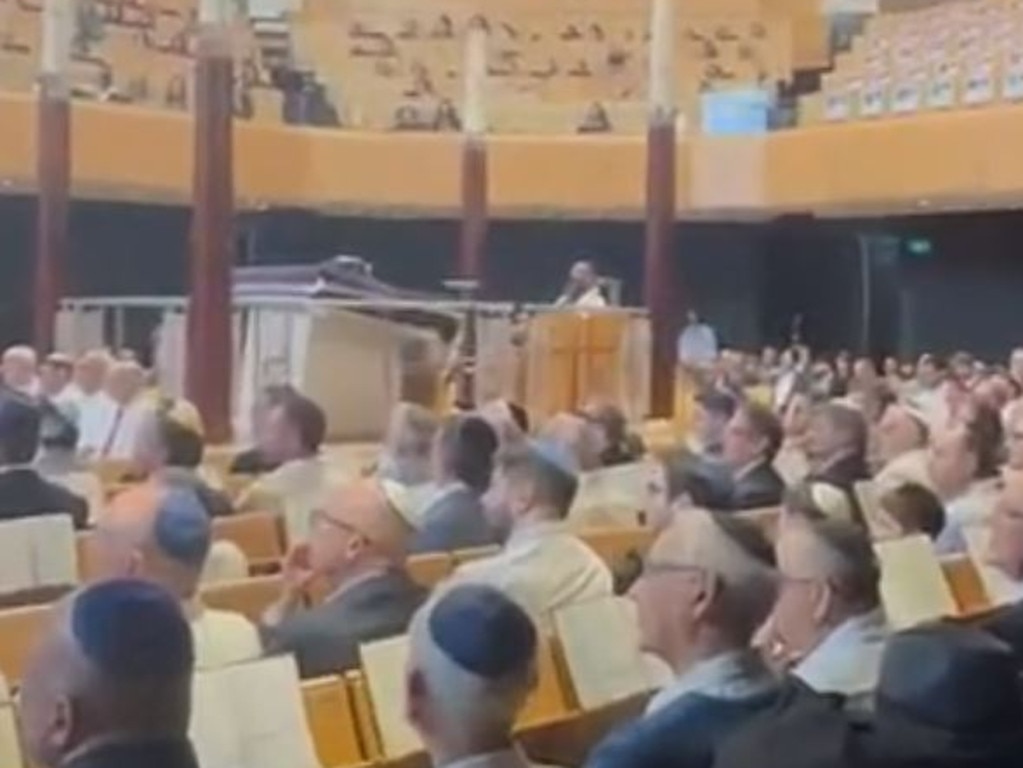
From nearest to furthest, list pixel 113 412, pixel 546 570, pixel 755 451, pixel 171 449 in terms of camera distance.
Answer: pixel 546 570 → pixel 171 449 → pixel 755 451 → pixel 113 412

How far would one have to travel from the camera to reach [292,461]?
348 inches

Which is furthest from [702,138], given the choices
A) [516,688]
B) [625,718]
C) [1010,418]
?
[516,688]

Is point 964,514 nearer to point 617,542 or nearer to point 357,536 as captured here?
point 617,542

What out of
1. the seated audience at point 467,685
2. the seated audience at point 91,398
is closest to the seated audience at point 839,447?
the seated audience at point 467,685

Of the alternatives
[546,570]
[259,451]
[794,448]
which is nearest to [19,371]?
[259,451]

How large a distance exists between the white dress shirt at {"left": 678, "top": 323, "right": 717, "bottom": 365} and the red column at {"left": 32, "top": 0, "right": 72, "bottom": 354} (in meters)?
5.66

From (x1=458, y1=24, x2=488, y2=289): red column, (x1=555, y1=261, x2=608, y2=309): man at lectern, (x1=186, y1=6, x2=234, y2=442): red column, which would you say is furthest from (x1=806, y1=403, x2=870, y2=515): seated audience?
(x1=458, y1=24, x2=488, y2=289): red column

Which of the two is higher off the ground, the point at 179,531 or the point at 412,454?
the point at 179,531

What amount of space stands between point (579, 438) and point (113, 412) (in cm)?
422

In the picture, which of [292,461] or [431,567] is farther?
[292,461]

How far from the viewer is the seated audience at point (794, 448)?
9461 millimetres

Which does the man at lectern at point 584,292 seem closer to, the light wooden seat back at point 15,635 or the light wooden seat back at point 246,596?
the light wooden seat back at point 246,596

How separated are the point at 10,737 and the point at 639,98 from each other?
876 inches

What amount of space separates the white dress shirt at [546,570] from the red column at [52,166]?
12.3 m
